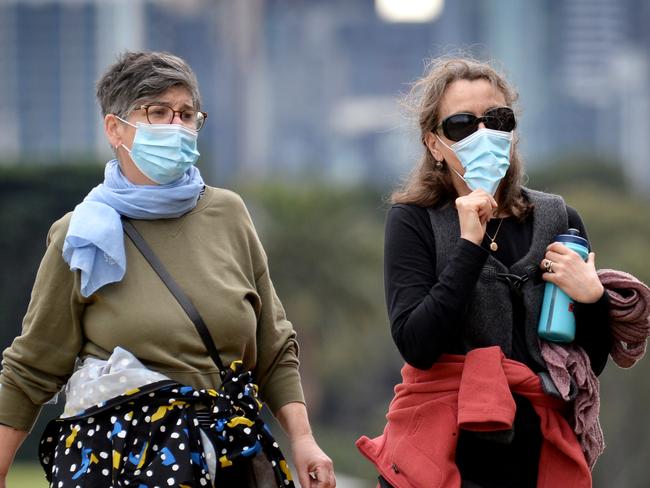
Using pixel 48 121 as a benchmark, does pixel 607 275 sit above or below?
above

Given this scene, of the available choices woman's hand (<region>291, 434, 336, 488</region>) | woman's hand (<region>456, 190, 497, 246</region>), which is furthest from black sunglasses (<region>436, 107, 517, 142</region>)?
woman's hand (<region>291, 434, 336, 488</region>)

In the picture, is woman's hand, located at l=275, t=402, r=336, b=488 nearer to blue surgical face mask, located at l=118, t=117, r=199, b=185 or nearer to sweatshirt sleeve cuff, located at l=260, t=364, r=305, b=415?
sweatshirt sleeve cuff, located at l=260, t=364, r=305, b=415

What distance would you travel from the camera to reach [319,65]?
6585 inches

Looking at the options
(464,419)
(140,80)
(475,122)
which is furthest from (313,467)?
(140,80)

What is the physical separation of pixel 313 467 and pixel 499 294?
694 mm

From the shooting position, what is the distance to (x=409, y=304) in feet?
13.4

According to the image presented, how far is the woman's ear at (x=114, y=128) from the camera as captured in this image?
4312 millimetres

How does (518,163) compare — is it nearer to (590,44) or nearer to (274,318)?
(274,318)

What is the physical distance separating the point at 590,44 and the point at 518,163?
169 m

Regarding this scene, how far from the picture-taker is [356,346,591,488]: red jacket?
3980 mm

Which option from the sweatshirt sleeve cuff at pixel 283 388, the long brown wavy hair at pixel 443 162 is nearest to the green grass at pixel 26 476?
the sweatshirt sleeve cuff at pixel 283 388

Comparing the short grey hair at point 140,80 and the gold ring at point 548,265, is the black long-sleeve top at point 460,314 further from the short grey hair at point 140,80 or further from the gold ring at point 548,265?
the short grey hair at point 140,80

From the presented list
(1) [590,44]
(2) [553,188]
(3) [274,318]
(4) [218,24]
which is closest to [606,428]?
(2) [553,188]

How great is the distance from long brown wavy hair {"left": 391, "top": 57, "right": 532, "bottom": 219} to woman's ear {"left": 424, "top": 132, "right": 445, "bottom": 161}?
1 centimetres
